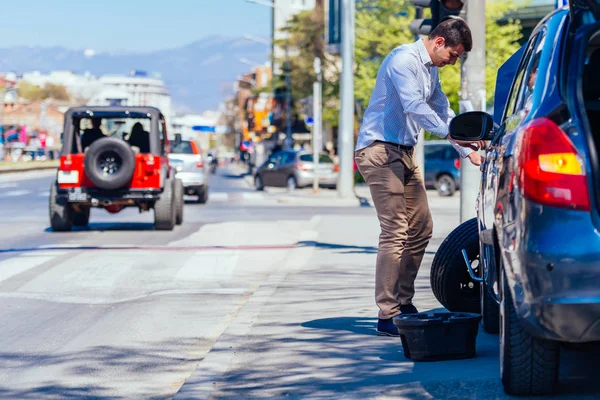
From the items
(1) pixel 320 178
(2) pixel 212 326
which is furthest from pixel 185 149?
(2) pixel 212 326

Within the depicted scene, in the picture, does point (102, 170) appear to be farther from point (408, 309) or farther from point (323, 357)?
point (323, 357)

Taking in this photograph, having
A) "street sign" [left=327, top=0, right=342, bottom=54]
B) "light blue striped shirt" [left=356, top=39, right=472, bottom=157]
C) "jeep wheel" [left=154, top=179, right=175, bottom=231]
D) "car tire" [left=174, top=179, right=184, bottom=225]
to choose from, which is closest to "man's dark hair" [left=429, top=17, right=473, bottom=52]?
"light blue striped shirt" [left=356, top=39, right=472, bottom=157]

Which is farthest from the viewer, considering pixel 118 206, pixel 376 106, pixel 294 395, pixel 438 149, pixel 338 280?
pixel 438 149

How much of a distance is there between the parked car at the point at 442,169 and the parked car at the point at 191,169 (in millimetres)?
7888

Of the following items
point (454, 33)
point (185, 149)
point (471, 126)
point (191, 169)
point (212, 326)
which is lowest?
point (212, 326)

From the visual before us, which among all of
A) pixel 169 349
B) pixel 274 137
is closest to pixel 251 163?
pixel 274 137

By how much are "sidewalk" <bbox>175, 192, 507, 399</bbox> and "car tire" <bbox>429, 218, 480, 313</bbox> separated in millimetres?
461

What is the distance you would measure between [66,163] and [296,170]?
2066 cm

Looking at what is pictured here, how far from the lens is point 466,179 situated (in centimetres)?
1251

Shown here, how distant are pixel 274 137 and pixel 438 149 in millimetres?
88889

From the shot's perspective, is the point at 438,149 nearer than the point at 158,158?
No

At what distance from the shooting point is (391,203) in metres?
6.96

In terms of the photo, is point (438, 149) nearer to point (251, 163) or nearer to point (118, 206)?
point (118, 206)

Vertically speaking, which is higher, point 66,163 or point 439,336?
point 66,163
